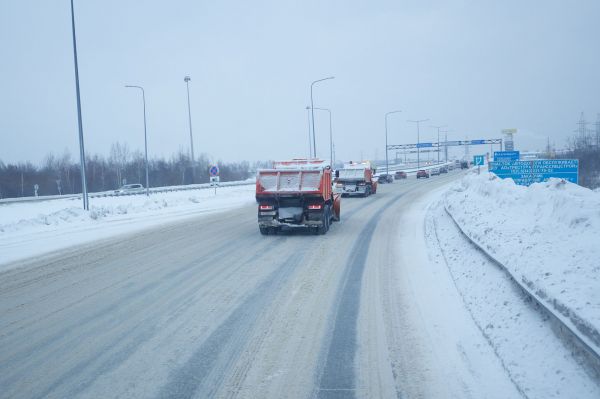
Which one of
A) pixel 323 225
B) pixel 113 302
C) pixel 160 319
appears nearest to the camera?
pixel 160 319

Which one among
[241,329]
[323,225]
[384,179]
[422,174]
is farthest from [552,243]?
[422,174]

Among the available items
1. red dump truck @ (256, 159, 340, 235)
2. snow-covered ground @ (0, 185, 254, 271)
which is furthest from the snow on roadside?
snow-covered ground @ (0, 185, 254, 271)

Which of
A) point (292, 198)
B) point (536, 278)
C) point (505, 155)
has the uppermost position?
point (505, 155)

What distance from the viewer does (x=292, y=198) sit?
18.1 meters

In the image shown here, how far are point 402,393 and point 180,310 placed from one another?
174 inches

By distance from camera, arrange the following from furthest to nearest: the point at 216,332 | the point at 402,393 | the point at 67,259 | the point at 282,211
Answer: the point at 282,211, the point at 67,259, the point at 216,332, the point at 402,393

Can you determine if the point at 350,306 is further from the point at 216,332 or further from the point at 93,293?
the point at 93,293

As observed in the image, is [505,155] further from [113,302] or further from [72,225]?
[113,302]

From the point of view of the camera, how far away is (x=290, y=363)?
19.7 ft

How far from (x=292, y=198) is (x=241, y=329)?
11.0m

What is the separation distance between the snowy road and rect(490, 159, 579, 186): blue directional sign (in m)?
9.01

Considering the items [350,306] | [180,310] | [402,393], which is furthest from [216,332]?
[402,393]

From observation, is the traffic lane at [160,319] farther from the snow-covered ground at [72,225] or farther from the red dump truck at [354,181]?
the red dump truck at [354,181]

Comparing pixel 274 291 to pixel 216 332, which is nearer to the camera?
pixel 216 332
